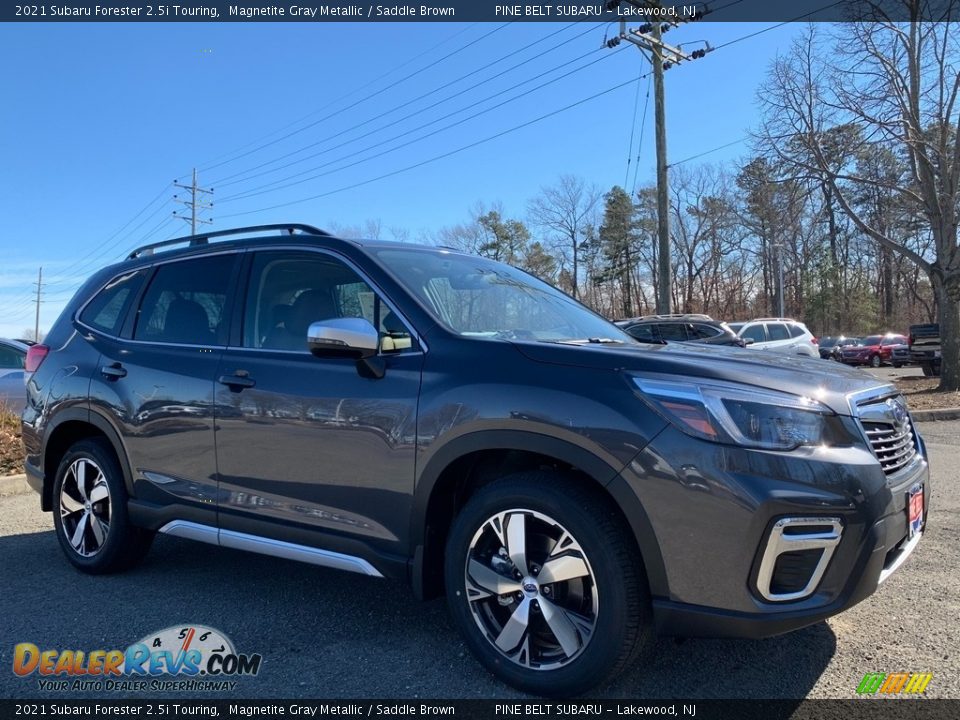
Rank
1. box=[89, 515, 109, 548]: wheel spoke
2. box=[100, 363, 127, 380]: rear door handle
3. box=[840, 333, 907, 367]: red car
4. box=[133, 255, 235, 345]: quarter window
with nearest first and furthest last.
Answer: box=[133, 255, 235, 345]: quarter window
box=[100, 363, 127, 380]: rear door handle
box=[89, 515, 109, 548]: wheel spoke
box=[840, 333, 907, 367]: red car

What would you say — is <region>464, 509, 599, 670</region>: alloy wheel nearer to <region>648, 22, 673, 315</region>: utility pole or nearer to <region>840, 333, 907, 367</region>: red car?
<region>648, 22, 673, 315</region>: utility pole

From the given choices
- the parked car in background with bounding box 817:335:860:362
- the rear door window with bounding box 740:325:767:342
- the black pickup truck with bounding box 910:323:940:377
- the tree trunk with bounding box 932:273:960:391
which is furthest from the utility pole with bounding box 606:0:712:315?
the parked car in background with bounding box 817:335:860:362

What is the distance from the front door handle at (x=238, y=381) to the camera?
3.45 m

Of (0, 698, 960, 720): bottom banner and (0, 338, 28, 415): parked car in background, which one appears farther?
(0, 338, 28, 415): parked car in background

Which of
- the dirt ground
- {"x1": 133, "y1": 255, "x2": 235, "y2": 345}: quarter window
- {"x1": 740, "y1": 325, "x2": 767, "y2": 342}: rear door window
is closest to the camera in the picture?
{"x1": 133, "y1": 255, "x2": 235, "y2": 345}: quarter window

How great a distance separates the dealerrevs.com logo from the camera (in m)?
2.92

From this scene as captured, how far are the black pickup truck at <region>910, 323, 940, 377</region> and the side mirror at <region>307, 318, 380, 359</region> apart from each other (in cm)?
2225

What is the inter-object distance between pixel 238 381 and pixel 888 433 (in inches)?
112

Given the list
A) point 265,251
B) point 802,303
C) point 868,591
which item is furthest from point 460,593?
point 802,303

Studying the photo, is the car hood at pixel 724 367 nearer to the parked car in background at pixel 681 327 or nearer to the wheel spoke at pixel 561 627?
the wheel spoke at pixel 561 627

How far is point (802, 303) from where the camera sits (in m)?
56.2

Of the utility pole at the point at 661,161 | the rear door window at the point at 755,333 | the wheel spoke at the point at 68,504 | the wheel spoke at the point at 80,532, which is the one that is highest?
the utility pole at the point at 661,161

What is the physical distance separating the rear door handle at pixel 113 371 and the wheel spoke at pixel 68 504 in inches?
33.1

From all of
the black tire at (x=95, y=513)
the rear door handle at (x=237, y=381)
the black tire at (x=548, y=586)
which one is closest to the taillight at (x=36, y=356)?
the black tire at (x=95, y=513)
